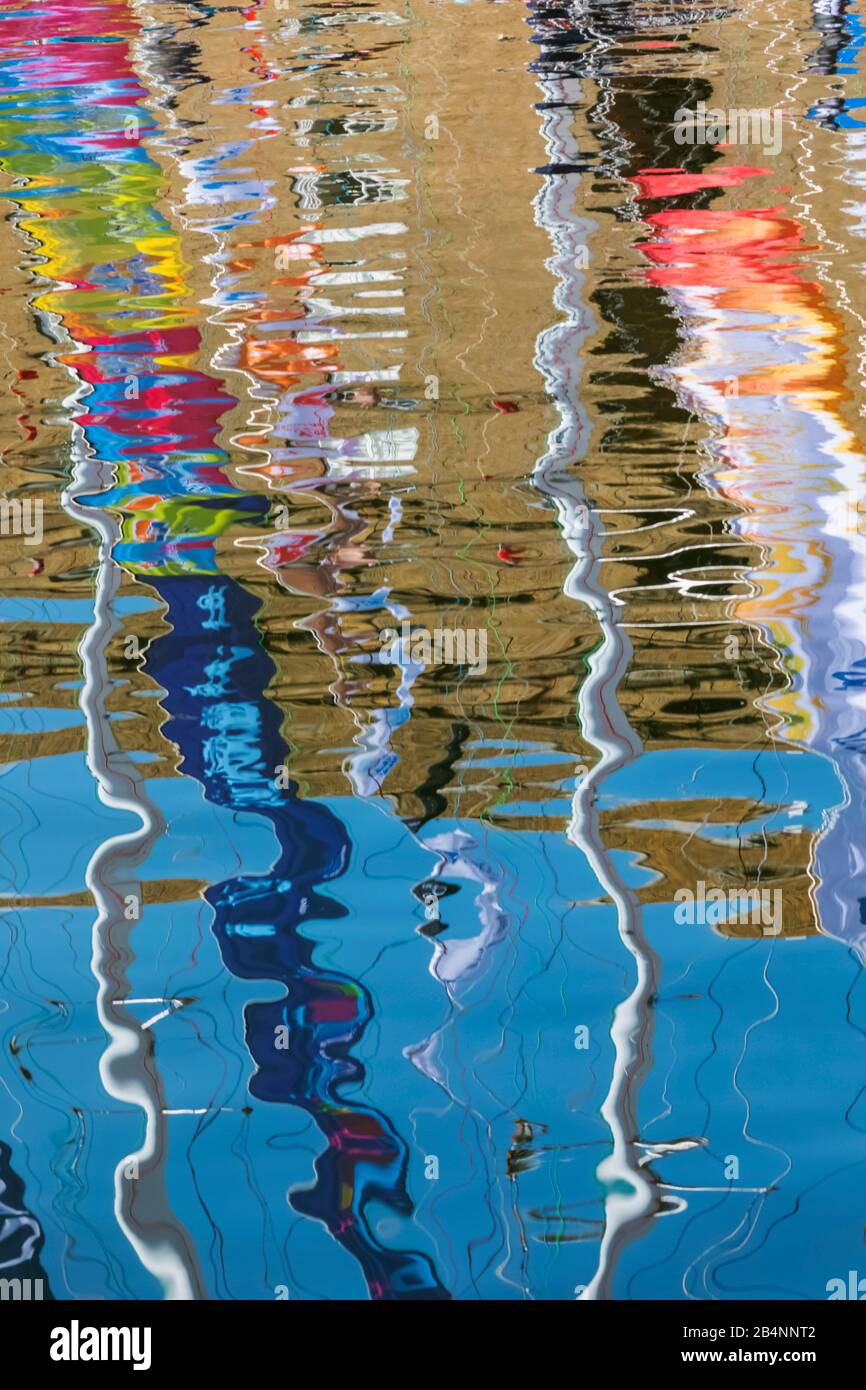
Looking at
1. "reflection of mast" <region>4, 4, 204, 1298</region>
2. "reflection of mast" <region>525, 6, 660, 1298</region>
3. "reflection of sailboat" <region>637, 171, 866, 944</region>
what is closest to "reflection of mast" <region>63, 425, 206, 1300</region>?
"reflection of mast" <region>4, 4, 204, 1298</region>

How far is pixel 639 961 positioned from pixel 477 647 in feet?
4.18

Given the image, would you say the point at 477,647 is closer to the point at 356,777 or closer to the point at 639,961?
the point at 356,777

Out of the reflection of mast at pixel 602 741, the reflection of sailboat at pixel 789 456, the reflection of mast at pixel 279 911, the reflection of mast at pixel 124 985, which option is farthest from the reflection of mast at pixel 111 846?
the reflection of sailboat at pixel 789 456

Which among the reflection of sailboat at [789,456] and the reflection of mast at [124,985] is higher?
the reflection of sailboat at [789,456]

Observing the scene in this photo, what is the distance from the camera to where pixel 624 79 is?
10844 millimetres

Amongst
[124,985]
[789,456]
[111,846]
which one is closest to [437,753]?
[111,846]

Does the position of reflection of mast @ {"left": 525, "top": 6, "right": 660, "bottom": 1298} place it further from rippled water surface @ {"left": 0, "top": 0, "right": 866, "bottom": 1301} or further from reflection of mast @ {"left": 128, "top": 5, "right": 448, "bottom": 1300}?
reflection of mast @ {"left": 128, "top": 5, "right": 448, "bottom": 1300}

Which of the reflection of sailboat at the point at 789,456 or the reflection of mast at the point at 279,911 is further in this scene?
the reflection of sailboat at the point at 789,456

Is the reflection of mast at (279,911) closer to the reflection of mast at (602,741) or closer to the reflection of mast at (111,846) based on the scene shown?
the reflection of mast at (111,846)

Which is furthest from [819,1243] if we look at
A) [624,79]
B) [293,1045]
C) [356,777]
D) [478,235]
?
[624,79]

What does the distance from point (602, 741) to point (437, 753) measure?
1.31 feet

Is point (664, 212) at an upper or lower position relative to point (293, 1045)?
upper

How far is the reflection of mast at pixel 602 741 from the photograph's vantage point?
257 centimetres
